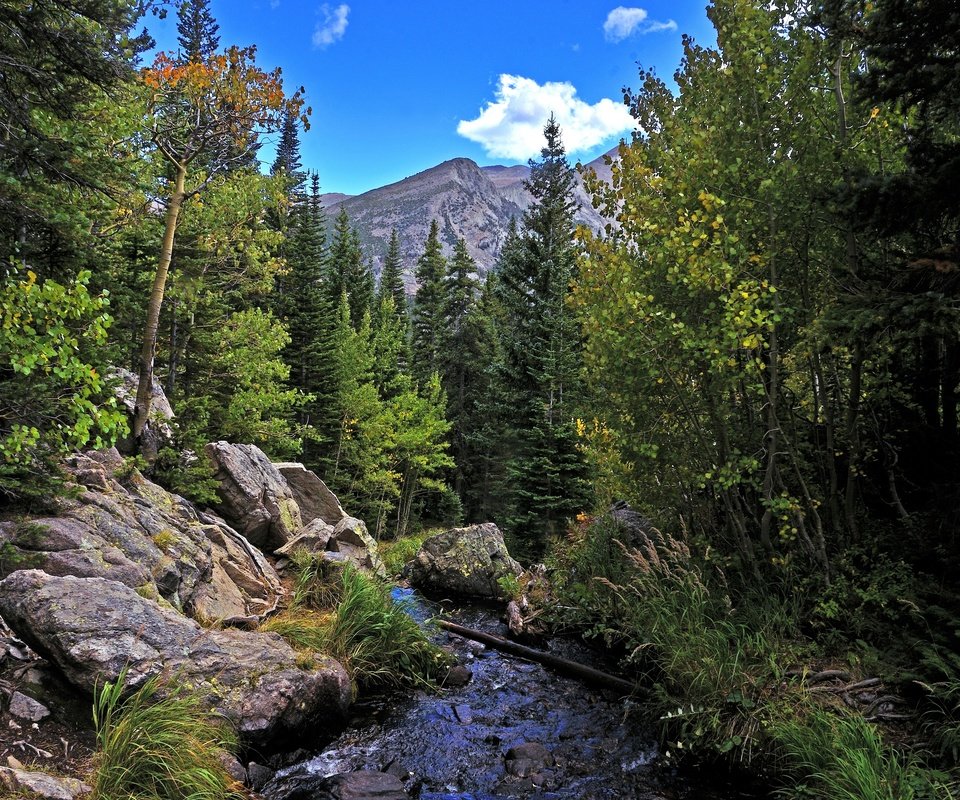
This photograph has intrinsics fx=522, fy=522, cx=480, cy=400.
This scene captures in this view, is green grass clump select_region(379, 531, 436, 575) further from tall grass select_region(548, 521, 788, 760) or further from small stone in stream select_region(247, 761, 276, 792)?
small stone in stream select_region(247, 761, 276, 792)

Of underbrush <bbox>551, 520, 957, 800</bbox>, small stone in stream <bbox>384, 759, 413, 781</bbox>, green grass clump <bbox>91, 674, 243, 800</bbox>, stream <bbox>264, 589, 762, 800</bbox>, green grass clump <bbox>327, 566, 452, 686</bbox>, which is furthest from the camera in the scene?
green grass clump <bbox>327, 566, 452, 686</bbox>

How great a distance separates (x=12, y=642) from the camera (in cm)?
459

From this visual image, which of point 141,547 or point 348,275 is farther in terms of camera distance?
point 348,275

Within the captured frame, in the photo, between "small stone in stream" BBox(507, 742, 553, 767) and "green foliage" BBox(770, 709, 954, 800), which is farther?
"small stone in stream" BBox(507, 742, 553, 767)

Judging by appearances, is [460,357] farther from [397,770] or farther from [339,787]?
[339,787]

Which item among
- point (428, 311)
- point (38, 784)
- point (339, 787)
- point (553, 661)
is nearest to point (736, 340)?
point (553, 661)

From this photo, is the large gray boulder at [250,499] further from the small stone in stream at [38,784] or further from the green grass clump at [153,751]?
the small stone in stream at [38,784]

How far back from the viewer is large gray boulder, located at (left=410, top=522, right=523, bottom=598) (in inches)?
585

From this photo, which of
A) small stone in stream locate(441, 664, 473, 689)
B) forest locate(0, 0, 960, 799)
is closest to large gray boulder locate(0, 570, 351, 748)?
forest locate(0, 0, 960, 799)

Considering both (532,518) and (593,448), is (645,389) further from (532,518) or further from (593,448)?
(532,518)

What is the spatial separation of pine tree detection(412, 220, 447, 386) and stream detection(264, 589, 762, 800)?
30.0 m

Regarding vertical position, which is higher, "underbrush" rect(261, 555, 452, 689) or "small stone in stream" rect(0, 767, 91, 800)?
"small stone in stream" rect(0, 767, 91, 800)

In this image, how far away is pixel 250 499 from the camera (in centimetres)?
1226

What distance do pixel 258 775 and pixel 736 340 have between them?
276 inches
